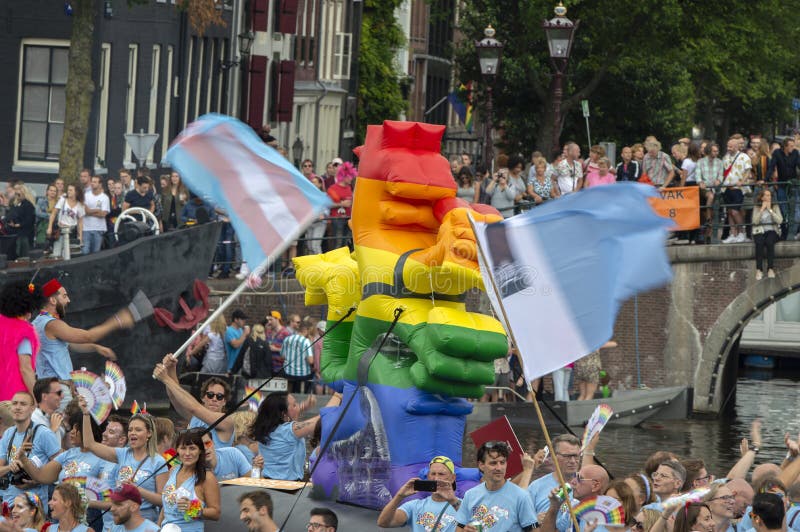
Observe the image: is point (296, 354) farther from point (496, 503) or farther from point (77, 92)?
point (496, 503)

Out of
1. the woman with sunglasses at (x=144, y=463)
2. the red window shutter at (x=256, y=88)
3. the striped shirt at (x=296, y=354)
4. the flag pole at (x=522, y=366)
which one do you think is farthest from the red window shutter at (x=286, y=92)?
the flag pole at (x=522, y=366)

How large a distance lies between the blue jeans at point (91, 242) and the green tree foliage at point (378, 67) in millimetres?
28378

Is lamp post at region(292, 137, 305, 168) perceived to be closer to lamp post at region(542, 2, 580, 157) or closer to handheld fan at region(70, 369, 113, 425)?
lamp post at region(542, 2, 580, 157)

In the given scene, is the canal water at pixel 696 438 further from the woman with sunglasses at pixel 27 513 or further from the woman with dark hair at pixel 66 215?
the woman with sunglasses at pixel 27 513

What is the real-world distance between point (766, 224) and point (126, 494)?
1755 cm

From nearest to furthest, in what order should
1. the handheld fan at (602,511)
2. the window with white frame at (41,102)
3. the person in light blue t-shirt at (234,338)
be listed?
the handheld fan at (602,511)
the person in light blue t-shirt at (234,338)
the window with white frame at (41,102)

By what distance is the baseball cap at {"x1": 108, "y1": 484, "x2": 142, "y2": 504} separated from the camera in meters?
12.7

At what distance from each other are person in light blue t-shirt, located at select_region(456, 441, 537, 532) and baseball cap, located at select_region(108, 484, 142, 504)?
6.64ft

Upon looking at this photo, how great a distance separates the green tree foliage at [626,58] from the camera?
4447cm

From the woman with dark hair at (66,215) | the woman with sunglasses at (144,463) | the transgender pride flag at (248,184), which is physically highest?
the transgender pride flag at (248,184)

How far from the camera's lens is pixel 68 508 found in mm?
12750

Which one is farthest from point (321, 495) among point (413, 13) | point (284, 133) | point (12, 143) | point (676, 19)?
point (413, 13)

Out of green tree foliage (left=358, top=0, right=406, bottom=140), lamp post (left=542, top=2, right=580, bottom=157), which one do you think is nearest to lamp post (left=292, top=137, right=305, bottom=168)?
green tree foliage (left=358, top=0, right=406, bottom=140)

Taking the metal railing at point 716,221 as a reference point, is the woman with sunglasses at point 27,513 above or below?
below
